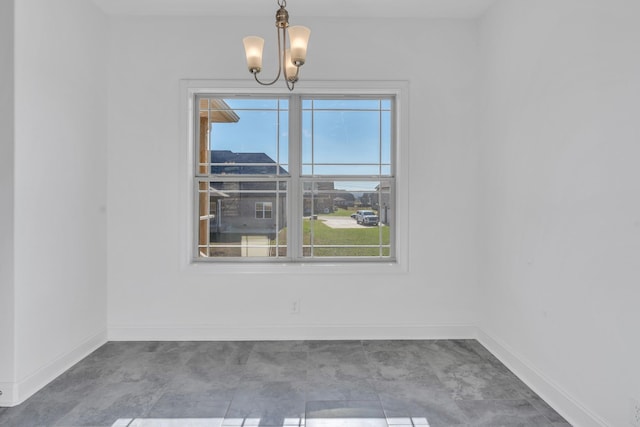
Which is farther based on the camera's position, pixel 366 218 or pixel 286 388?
pixel 366 218

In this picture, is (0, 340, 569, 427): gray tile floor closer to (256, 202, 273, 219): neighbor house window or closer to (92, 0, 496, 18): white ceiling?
(256, 202, 273, 219): neighbor house window

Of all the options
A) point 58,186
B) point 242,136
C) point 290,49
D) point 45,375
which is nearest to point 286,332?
point 45,375

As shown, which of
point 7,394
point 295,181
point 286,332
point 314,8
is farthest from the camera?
point 295,181

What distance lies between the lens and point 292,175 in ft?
11.1

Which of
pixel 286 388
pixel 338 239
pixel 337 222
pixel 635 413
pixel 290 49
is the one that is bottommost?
pixel 286 388

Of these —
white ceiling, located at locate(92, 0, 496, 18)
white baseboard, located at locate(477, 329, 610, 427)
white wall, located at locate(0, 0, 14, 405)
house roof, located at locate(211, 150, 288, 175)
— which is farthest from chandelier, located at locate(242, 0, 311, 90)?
white baseboard, located at locate(477, 329, 610, 427)

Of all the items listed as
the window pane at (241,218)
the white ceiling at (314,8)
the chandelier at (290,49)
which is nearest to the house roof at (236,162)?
the window pane at (241,218)

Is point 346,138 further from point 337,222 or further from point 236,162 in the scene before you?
point 236,162

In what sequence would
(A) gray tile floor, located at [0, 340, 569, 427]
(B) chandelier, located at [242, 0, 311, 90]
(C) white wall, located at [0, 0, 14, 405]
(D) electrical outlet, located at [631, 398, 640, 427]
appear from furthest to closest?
(C) white wall, located at [0, 0, 14, 405]
(A) gray tile floor, located at [0, 340, 569, 427]
(B) chandelier, located at [242, 0, 311, 90]
(D) electrical outlet, located at [631, 398, 640, 427]

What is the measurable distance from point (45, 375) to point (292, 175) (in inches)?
92.6

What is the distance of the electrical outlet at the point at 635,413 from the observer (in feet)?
5.39

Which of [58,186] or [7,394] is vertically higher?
[58,186]

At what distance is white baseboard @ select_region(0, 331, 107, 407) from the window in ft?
3.62

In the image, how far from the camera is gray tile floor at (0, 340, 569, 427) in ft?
6.72
